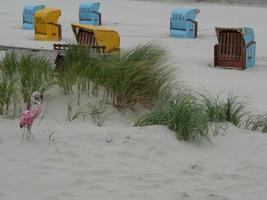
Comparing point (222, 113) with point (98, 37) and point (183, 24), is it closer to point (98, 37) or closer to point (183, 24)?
point (98, 37)

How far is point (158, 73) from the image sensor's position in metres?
6.30

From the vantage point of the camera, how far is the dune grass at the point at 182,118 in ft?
15.9

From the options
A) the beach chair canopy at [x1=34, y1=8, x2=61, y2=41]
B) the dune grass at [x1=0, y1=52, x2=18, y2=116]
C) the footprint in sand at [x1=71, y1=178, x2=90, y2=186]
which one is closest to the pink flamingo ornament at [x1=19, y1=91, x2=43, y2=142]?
the dune grass at [x1=0, y1=52, x2=18, y2=116]

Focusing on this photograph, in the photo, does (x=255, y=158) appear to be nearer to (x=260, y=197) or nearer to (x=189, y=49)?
(x=260, y=197)

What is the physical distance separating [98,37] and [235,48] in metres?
3.67

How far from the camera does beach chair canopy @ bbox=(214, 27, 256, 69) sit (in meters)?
11.3

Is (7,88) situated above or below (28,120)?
above

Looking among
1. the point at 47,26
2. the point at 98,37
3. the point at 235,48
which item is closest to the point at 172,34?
the point at 47,26

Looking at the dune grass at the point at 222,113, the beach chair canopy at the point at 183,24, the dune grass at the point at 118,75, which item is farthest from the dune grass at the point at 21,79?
the beach chair canopy at the point at 183,24

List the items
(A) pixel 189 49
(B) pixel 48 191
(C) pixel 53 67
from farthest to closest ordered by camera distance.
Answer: (A) pixel 189 49, (C) pixel 53 67, (B) pixel 48 191

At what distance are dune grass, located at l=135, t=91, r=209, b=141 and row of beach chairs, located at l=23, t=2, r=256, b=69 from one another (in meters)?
2.29

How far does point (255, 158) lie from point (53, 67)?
2.67m

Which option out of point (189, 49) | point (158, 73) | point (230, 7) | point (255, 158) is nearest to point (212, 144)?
point (255, 158)

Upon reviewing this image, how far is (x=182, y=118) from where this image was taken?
16.1 ft
